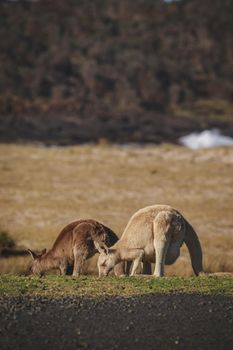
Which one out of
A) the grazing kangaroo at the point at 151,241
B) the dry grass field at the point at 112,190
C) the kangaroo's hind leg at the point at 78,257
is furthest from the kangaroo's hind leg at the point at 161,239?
the dry grass field at the point at 112,190

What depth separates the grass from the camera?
12.1 meters

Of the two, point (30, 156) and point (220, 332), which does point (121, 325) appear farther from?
point (30, 156)

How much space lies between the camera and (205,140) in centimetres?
7506

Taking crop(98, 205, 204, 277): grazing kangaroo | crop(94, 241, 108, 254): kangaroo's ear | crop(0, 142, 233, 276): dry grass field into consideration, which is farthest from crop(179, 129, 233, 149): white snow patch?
crop(98, 205, 204, 277): grazing kangaroo

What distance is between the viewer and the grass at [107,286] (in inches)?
478

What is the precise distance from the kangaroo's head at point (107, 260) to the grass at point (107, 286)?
2.09ft

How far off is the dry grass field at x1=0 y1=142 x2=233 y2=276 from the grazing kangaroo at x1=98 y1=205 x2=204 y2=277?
10.8 feet

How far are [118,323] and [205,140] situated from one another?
65.4m

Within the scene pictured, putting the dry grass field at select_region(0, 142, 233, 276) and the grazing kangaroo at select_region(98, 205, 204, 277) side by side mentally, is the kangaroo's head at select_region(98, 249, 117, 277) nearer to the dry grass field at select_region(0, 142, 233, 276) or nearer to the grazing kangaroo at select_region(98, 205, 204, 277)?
the grazing kangaroo at select_region(98, 205, 204, 277)

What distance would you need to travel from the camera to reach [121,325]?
10.1m

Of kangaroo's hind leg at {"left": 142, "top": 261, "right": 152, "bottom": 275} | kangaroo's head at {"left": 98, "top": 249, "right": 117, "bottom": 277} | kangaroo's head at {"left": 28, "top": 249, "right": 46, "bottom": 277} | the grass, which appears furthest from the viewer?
kangaroo's head at {"left": 28, "top": 249, "right": 46, "bottom": 277}

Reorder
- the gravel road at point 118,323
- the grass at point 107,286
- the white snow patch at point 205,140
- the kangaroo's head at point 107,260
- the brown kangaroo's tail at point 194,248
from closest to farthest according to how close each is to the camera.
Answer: the gravel road at point 118,323, the grass at point 107,286, the kangaroo's head at point 107,260, the brown kangaroo's tail at point 194,248, the white snow patch at point 205,140

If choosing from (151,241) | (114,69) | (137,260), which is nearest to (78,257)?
(137,260)

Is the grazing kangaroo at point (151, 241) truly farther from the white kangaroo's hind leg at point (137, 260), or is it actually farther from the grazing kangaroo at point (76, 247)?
the grazing kangaroo at point (76, 247)
